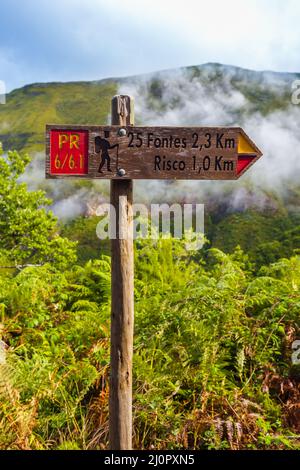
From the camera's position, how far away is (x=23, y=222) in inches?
1216

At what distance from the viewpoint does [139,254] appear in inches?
280

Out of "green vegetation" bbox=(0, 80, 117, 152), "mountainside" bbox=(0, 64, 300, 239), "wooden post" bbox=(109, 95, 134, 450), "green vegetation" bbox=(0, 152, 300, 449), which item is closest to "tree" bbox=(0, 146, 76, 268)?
"green vegetation" bbox=(0, 152, 300, 449)

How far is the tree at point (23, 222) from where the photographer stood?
29.8 meters

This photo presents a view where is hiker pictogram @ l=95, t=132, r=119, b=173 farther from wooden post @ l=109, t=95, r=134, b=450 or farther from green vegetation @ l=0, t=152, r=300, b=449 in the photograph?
green vegetation @ l=0, t=152, r=300, b=449

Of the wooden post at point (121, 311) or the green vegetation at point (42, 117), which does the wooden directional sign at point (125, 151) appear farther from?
the green vegetation at point (42, 117)

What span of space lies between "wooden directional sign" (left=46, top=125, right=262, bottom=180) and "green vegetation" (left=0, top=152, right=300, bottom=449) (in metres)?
1.61

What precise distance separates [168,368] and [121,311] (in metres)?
1.13

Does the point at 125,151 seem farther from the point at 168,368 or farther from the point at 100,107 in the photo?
the point at 100,107

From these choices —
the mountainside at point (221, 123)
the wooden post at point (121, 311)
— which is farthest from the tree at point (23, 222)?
the mountainside at point (221, 123)

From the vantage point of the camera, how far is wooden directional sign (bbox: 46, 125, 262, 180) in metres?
3.31

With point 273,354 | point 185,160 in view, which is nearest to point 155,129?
point 185,160

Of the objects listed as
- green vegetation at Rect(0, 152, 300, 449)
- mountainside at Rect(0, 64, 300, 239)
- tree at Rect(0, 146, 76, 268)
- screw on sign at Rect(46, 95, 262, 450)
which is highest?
mountainside at Rect(0, 64, 300, 239)

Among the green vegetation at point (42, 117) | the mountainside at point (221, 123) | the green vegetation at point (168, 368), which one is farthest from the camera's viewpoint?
the green vegetation at point (42, 117)

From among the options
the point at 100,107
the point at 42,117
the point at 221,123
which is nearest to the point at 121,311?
the point at 221,123
